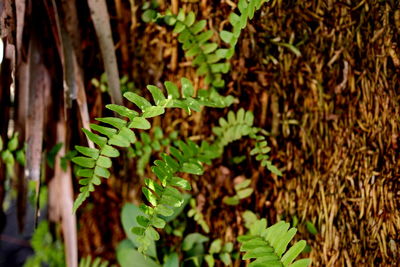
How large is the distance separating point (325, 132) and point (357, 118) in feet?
0.25

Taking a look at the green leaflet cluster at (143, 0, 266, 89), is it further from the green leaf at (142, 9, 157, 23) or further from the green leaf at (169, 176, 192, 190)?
the green leaf at (169, 176, 192, 190)

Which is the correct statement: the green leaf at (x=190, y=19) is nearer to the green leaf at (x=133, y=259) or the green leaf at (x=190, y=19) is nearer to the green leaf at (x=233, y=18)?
the green leaf at (x=233, y=18)

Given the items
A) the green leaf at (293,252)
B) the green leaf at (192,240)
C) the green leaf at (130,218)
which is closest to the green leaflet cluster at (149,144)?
the green leaf at (130,218)

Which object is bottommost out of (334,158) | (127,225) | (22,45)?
(127,225)

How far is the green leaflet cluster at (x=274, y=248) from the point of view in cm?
73

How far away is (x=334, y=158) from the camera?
0.92m

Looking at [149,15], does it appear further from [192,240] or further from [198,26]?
[192,240]

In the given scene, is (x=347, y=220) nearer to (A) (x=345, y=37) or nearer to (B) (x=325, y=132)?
(B) (x=325, y=132)

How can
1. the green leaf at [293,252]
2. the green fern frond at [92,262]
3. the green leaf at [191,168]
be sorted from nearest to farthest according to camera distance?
the green leaf at [293,252] → the green leaf at [191,168] → the green fern frond at [92,262]

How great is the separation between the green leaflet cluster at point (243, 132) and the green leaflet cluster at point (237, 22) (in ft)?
0.48

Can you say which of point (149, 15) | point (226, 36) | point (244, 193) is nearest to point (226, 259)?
point (244, 193)

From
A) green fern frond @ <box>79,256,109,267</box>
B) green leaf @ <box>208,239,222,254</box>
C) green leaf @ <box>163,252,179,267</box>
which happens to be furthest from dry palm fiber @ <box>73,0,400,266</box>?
green fern frond @ <box>79,256,109,267</box>

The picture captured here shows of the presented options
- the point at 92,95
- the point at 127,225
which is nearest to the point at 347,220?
the point at 127,225

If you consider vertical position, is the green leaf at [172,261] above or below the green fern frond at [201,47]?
below
